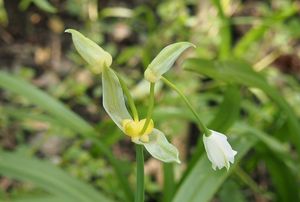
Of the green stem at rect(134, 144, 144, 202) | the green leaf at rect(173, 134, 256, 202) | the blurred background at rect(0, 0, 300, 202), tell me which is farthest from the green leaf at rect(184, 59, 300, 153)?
the green stem at rect(134, 144, 144, 202)

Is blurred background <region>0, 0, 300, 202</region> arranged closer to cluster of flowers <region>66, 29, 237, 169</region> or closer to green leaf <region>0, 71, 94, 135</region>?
green leaf <region>0, 71, 94, 135</region>

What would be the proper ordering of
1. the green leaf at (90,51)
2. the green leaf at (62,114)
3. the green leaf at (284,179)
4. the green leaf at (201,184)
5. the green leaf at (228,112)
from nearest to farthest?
the green leaf at (90,51) → the green leaf at (201,184) → the green leaf at (228,112) → the green leaf at (62,114) → the green leaf at (284,179)

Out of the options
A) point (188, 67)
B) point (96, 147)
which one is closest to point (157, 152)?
point (188, 67)

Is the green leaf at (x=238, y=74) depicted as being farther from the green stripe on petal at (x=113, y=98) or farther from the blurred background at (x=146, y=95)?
the green stripe on petal at (x=113, y=98)

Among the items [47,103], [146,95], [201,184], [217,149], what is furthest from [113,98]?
[146,95]

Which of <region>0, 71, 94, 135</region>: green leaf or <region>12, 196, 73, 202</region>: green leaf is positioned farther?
<region>0, 71, 94, 135</region>: green leaf

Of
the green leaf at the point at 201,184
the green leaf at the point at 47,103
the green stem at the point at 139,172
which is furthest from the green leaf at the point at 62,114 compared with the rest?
the green stem at the point at 139,172

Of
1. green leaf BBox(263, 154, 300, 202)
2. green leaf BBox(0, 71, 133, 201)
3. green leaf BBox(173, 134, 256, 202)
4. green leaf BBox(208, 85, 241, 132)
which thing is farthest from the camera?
green leaf BBox(263, 154, 300, 202)
